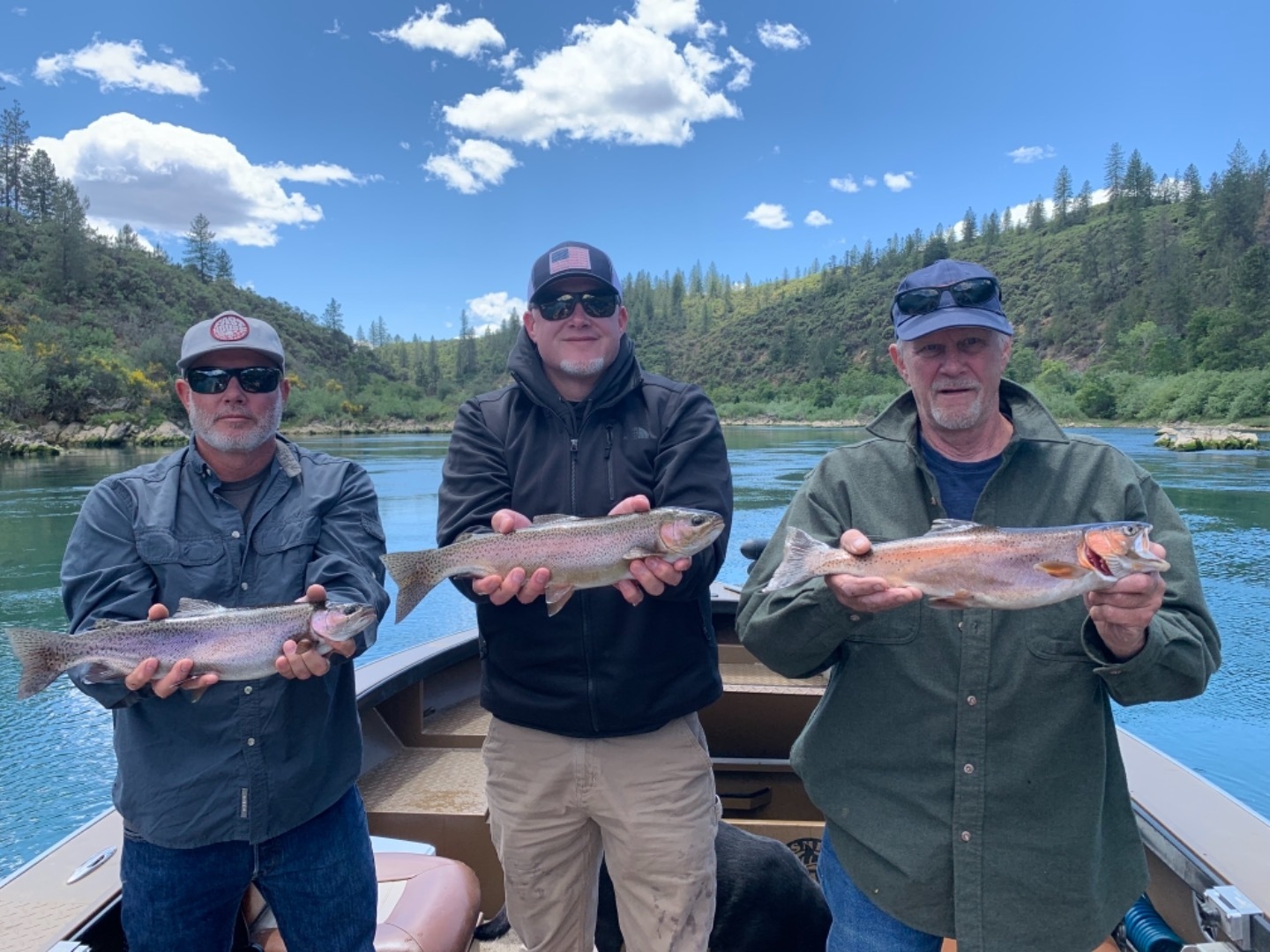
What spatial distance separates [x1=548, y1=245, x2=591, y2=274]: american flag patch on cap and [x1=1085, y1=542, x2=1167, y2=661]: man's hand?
89.4 inches

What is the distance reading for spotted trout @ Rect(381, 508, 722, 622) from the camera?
10.2ft

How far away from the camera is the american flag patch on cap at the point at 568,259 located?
3350 millimetres

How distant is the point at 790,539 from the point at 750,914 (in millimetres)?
2219

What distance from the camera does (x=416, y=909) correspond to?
345 cm

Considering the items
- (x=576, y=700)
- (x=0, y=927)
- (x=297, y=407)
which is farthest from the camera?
(x=297, y=407)

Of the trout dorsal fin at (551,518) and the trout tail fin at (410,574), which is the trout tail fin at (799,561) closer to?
the trout dorsal fin at (551,518)

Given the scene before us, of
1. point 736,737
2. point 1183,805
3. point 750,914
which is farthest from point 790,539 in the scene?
point 736,737

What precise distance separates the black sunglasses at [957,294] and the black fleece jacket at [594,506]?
0.95 meters

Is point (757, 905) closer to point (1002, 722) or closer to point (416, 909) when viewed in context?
point (416, 909)

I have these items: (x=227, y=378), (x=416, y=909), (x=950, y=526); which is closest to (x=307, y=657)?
(x=227, y=378)

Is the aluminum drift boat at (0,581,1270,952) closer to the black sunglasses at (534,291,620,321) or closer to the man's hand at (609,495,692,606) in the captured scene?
the man's hand at (609,495,692,606)

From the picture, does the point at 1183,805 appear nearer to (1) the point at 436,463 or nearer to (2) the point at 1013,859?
(2) the point at 1013,859

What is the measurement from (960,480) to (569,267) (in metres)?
1.80

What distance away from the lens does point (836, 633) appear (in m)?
2.54
